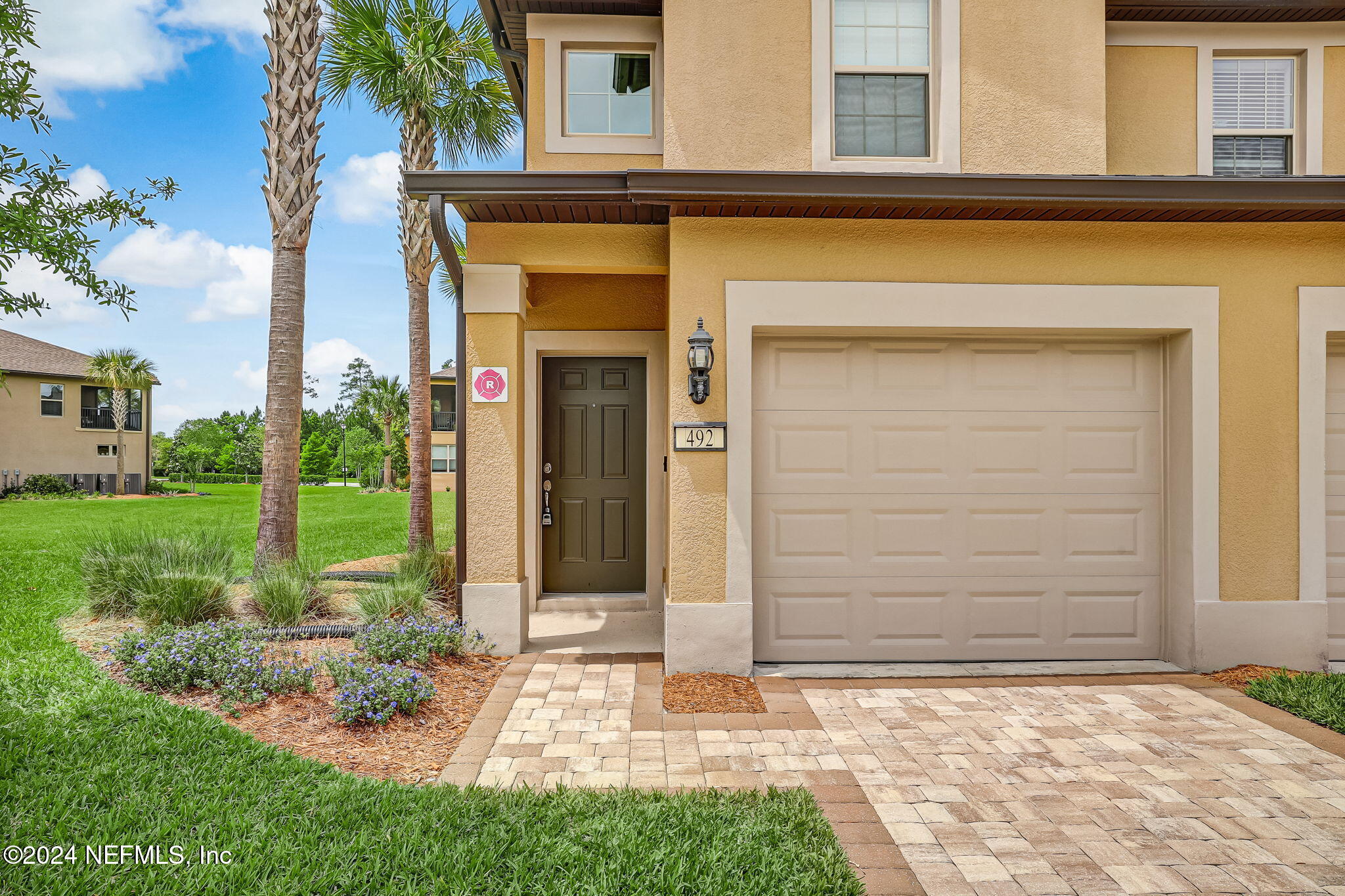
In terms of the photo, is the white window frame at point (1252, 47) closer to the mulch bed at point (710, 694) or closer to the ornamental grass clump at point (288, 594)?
the mulch bed at point (710, 694)

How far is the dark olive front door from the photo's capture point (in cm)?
689

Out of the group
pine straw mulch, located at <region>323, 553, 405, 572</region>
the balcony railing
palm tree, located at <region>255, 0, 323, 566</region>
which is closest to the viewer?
palm tree, located at <region>255, 0, 323, 566</region>

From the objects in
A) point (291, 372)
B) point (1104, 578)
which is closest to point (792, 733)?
point (1104, 578)

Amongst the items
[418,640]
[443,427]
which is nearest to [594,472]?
[418,640]

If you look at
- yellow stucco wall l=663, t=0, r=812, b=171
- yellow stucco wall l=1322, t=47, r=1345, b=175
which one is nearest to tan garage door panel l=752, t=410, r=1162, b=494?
yellow stucco wall l=663, t=0, r=812, b=171

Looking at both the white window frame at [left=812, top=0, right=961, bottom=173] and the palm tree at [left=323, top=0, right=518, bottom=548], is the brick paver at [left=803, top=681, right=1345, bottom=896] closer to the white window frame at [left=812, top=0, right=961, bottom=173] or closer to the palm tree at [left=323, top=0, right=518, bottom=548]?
the white window frame at [left=812, top=0, right=961, bottom=173]

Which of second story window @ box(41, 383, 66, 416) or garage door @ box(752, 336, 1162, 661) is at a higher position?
second story window @ box(41, 383, 66, 416)

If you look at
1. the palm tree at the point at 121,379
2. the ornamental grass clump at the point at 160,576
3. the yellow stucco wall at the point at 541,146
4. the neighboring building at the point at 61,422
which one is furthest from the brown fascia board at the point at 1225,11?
the palm tree at the point at 121,379

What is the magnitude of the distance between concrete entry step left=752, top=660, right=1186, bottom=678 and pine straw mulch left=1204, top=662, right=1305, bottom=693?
0.23 metres

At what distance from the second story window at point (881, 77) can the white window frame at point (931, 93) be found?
4 cm

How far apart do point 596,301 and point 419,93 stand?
4.87 m

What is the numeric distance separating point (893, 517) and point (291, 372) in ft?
20.1

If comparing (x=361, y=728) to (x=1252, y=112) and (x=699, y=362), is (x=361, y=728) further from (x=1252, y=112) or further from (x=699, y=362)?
(x=1252, y=112)

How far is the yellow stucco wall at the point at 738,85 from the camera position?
4.99m
